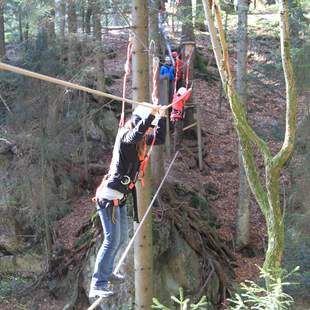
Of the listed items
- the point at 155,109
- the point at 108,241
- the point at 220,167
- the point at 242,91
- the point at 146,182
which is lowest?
the point at 220,167

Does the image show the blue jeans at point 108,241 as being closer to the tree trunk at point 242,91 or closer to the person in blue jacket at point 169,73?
the person in blue jacket at point 169,73

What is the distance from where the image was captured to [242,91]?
37.1 feet

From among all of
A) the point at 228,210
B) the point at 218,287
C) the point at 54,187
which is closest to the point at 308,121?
the point at 228,210

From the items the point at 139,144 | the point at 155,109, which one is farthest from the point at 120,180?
the point at 155,109

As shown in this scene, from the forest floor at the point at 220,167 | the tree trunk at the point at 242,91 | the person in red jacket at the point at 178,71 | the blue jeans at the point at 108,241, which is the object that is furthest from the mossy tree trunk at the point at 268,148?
the tree trunk at the point at 242,91

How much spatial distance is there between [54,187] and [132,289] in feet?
11.8

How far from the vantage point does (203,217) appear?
11375mm

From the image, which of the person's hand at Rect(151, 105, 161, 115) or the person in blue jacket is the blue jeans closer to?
the person's hand at Rect(151, 105, 161, 115)

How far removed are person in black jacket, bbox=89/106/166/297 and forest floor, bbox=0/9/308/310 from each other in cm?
615

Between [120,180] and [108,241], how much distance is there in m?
0.60

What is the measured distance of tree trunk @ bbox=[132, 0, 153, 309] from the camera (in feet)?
21.6

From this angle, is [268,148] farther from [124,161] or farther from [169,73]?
[169,73]

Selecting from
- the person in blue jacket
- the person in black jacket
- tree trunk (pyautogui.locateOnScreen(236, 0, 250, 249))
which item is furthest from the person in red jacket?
the person in black jacket

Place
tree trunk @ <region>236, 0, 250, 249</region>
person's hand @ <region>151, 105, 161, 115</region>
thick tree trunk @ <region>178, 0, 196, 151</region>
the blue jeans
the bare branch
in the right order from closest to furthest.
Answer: the bare branch, person's hand @ <region>151, 105, 161, 115</region>, the blue jeans, tree trunk @ <region>236, 0, 250, 249</region>, thick tree trunk @ <region>178, 0, 196, 151</region>
